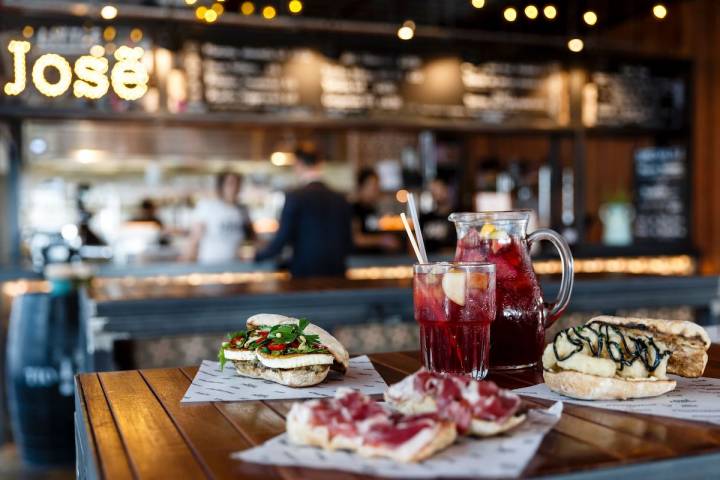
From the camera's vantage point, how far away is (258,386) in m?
1.29

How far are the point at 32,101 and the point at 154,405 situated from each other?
178 inches

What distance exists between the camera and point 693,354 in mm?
1262

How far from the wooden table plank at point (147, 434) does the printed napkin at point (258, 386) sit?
0.26 feet

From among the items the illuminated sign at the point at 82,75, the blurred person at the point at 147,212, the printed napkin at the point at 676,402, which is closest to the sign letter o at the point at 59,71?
the illuminated sign at the point at 82,75

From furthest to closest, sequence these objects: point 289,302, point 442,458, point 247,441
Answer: point 289,302
point 247,441
point 442,458

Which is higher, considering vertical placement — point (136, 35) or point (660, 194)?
point (136, 35)

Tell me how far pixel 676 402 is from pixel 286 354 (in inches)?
24.0

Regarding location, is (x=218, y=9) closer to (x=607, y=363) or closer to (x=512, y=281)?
(x=512, y=281)

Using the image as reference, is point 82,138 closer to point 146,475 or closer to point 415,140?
point 415,140

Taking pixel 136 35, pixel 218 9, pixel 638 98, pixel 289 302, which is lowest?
pixel 289 302

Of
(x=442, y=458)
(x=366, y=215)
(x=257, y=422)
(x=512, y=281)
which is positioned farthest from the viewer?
(x=366, y=215)

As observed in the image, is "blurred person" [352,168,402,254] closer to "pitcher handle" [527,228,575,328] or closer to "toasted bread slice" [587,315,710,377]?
"pitcher handle" [527,228,575,328]

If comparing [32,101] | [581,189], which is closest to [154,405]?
[32,101]

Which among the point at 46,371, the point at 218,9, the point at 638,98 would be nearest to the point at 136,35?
the point at 218,9
